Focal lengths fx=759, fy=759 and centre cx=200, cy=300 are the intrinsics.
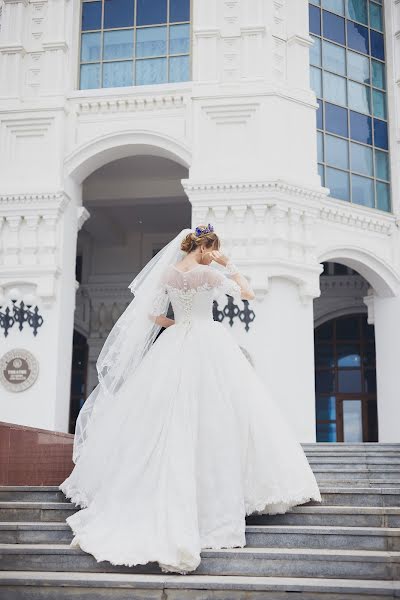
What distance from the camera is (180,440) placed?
5527 millimetres

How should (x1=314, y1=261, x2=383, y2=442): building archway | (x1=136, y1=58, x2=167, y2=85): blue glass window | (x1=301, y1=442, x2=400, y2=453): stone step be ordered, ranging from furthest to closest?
(x1=314, y1=261, x2=383, y2=442): building archway
(x1=136, y1=58, x2=167, y2=85): blue glass window
(x1=301, y1=442, x2=400, y2=453): stone step

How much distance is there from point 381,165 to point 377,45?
2.93 meters

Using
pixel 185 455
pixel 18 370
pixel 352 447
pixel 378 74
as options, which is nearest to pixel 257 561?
pixel 185 455

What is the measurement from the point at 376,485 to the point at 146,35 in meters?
11.5

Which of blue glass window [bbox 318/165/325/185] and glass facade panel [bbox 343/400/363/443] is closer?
blue glass window [bbox 318/165/325/185]

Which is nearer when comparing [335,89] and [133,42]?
[133,42]

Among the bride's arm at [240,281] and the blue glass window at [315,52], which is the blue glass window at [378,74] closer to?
the blue glass window at [315,52]

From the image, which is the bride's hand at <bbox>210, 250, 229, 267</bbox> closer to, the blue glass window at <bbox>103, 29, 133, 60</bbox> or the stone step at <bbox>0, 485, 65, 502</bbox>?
the stone step at <bbox>0, 485, 65, 502</bbox>

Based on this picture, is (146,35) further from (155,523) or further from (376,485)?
(155,523)

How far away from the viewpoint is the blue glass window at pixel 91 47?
16.0 metres

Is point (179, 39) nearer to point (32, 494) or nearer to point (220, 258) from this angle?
point (220, 258)

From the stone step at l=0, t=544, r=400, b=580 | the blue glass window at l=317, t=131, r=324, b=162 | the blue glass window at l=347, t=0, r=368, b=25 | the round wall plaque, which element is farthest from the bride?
the blue glass window at l=347, t=0, r=368, b=25

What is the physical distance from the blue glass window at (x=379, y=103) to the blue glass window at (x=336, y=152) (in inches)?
50.9

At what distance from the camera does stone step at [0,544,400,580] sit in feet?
16.5
